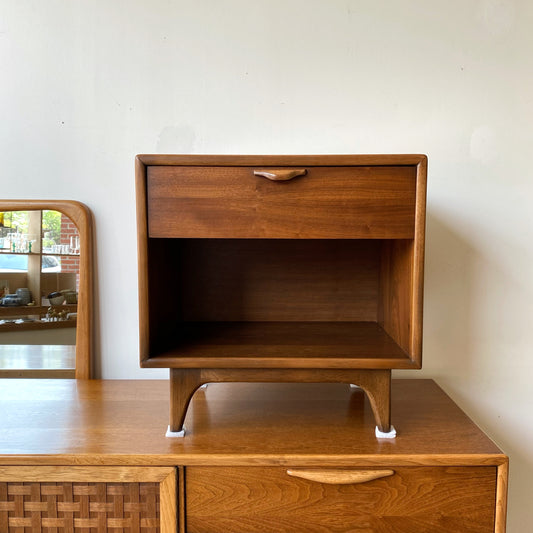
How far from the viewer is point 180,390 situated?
981 millimetres

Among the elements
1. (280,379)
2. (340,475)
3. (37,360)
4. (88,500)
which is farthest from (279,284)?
(37,360)

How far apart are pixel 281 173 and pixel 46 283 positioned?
37.2 inches

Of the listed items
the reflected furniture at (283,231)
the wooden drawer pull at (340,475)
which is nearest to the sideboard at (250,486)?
the wooden drawer pull at (340,475)

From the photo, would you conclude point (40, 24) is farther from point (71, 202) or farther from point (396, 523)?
point (396, 523)

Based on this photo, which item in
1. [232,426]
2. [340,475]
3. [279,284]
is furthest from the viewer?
Answer: [279,284]

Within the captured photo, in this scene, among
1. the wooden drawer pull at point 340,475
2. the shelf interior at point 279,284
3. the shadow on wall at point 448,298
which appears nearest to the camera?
the wooden drawer pull at point 340,475

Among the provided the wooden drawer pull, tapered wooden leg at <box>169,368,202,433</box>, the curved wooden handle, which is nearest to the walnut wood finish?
tapered wooden leg at <box>169,368,202,433</box>

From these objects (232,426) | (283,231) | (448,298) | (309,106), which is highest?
(309,106)

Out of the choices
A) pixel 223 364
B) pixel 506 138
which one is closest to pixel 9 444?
pixel 223 364

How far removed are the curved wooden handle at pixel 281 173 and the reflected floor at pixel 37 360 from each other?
94cm

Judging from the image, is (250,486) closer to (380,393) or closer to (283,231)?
(380,393)

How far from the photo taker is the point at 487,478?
2.94ft

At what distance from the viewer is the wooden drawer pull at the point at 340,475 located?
34.6 inches

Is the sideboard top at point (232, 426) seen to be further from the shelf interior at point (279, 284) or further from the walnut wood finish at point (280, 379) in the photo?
the shelf interior at point (279, 284)
